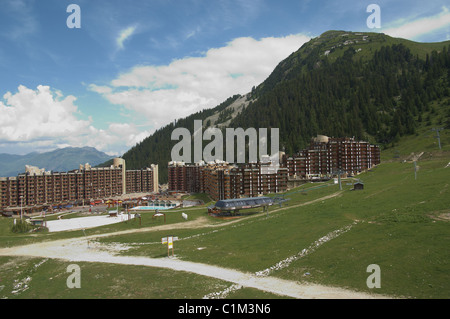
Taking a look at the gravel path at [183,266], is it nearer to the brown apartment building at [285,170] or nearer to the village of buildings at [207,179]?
the village of buildings at [207,179]

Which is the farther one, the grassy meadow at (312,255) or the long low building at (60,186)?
the long low building at (60,186)

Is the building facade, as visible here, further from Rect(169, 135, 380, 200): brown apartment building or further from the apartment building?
the apartment building

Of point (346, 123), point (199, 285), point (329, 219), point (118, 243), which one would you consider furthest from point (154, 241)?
point (346, 123)

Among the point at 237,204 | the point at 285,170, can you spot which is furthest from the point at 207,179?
the point at 237,204

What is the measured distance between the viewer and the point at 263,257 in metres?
32.7

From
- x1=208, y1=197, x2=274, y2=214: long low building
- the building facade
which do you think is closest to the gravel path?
x1=208, y1=197, x2=274, y2=214: long low building

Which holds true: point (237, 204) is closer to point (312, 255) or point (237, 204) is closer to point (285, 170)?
point (312, 255)

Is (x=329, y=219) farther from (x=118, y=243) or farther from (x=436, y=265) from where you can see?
(x=118, y=243)

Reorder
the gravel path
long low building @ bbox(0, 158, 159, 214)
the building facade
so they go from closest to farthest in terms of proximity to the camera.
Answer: the gravel path, long low building @ bbox(0, 158, 159, 214), the building facade

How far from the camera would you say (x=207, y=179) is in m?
150

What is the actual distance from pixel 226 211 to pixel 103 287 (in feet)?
167

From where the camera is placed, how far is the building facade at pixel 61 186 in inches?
5591

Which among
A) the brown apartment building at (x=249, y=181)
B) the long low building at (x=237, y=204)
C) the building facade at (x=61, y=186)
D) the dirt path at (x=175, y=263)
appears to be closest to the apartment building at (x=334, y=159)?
the brown apartment building at (x=249, y=181)

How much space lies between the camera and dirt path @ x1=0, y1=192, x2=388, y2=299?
874 inches
